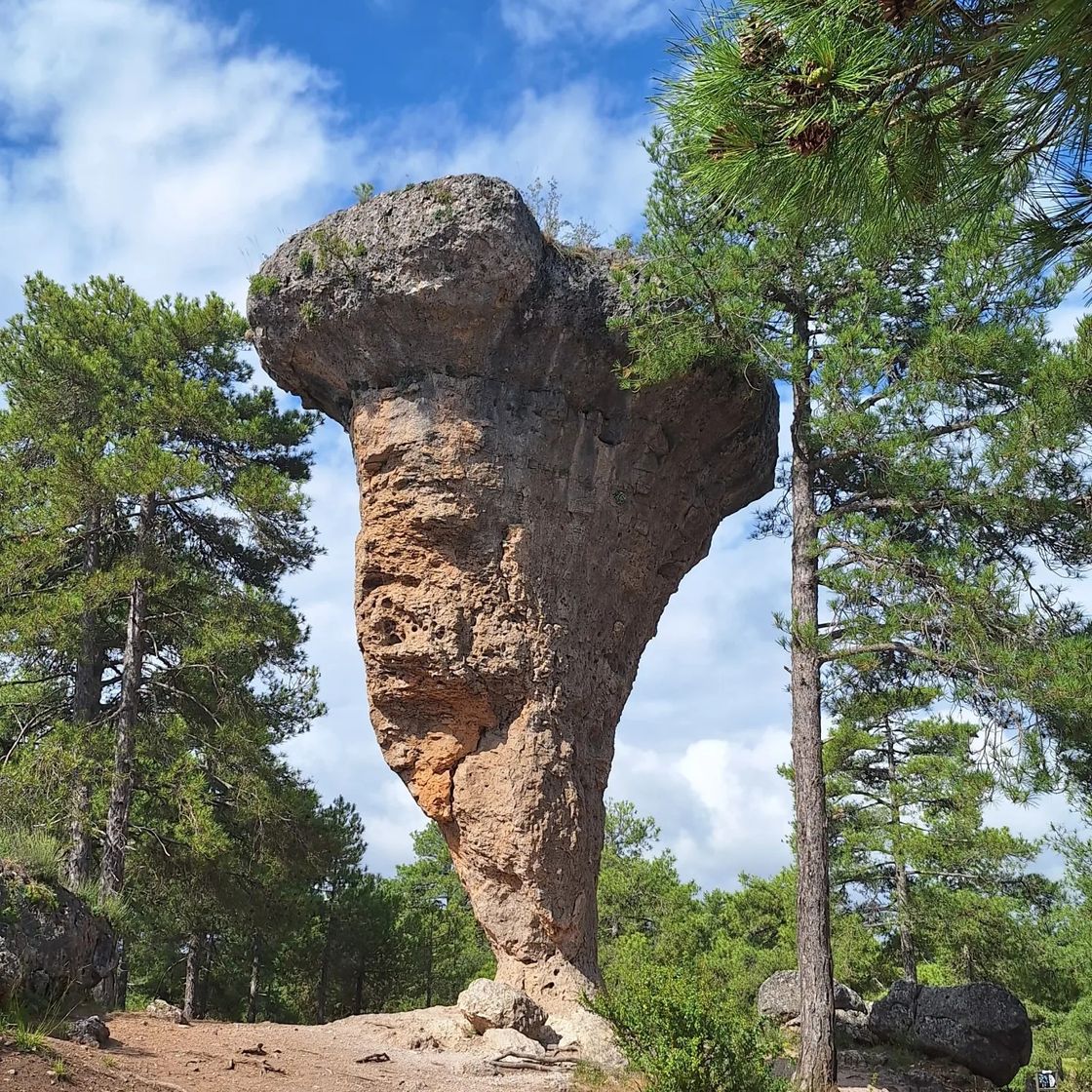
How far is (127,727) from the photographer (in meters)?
13.8

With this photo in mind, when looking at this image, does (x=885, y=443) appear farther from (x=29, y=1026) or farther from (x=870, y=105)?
(x=29, y=1026)

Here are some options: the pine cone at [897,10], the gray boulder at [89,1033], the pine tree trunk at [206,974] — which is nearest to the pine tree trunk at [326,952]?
the pine tree trunk at [206,974]

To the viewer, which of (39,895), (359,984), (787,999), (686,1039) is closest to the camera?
(686,1039)

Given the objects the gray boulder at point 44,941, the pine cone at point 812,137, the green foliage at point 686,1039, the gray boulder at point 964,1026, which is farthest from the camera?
the gray boulder at point 964,1026

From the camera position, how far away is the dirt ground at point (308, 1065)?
6982mm

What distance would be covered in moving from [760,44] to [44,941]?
7.78 meters

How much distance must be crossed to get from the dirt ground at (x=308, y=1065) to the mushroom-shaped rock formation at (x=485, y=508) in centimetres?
178

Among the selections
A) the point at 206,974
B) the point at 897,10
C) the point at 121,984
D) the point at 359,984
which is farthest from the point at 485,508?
the point at 206,974

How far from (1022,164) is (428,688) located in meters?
9.05

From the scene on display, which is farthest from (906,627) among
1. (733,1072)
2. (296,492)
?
(296,492)

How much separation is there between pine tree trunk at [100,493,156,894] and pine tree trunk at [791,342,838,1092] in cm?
824

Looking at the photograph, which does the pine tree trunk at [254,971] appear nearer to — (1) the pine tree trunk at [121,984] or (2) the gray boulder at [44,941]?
(1) the pine tree trunk at [121,984]

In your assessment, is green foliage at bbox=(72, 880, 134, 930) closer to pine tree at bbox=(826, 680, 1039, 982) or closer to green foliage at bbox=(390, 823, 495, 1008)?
pine tree at bbox=(826, 680, 1039, 982)

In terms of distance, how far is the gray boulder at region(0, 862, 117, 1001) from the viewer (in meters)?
7.60
